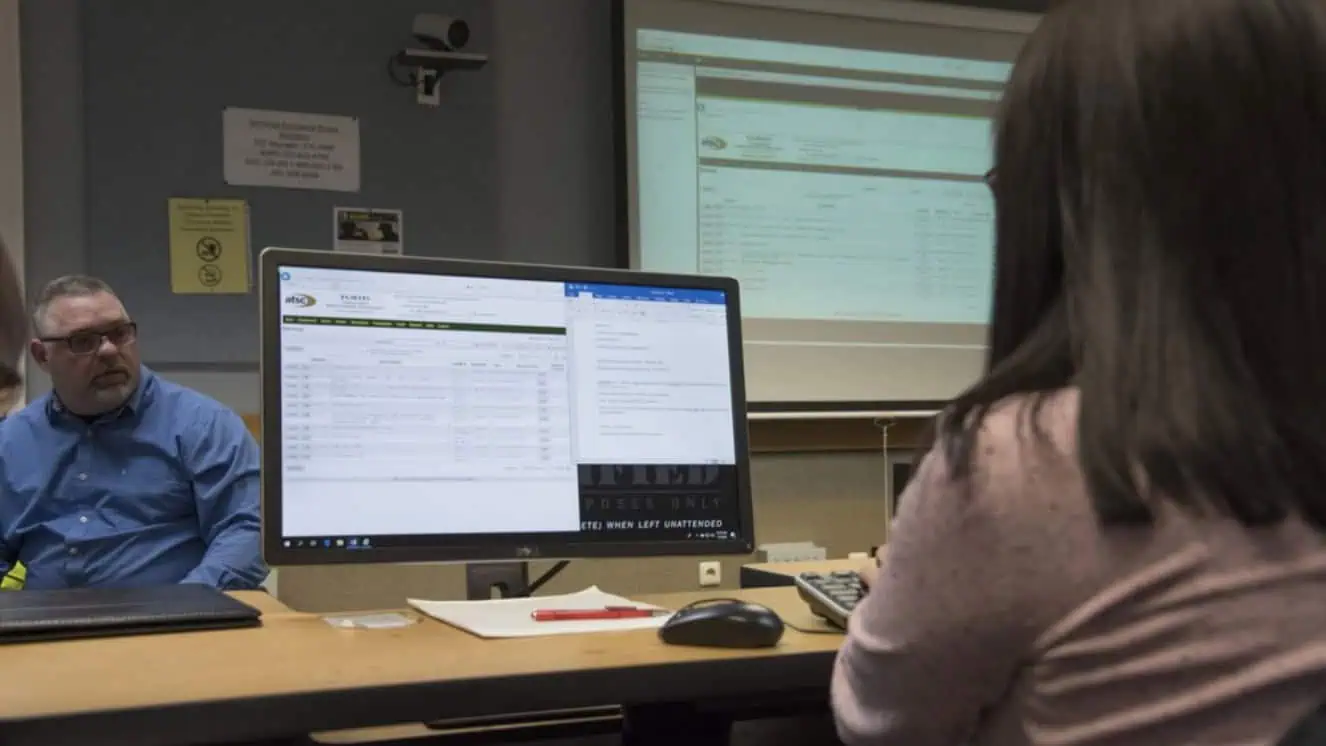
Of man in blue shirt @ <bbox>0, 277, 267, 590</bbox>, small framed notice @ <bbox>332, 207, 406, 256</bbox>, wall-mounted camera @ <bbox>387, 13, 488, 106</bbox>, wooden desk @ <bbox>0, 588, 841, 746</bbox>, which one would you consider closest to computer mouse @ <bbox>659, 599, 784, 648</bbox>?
wooden desk @ <bbox>0, 588, 841, 746</bbox>

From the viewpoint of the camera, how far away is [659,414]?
1404 millimetres

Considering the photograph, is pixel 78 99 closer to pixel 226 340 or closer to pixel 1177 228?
pixel 226 340

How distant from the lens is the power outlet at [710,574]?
9.32 feet

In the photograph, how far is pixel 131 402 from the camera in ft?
8.68

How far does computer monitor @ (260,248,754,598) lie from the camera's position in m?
1.24

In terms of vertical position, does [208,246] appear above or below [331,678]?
above

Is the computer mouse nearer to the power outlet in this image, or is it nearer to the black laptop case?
the black laptop case

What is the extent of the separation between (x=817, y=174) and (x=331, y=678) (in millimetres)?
2356

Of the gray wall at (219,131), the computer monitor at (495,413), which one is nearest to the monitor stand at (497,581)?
the computer monitor at (495,413)

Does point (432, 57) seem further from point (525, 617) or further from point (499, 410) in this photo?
point (525, 617)

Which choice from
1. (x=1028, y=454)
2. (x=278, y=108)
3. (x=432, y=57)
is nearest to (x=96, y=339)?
(x=278, y=108)

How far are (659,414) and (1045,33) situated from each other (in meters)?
0.73

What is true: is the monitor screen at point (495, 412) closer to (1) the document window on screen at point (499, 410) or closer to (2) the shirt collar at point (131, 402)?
(1) the document window on screen at point (499, 410)

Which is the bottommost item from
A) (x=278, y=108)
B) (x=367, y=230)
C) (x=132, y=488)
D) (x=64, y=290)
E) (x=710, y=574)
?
(x=710, y=574)
